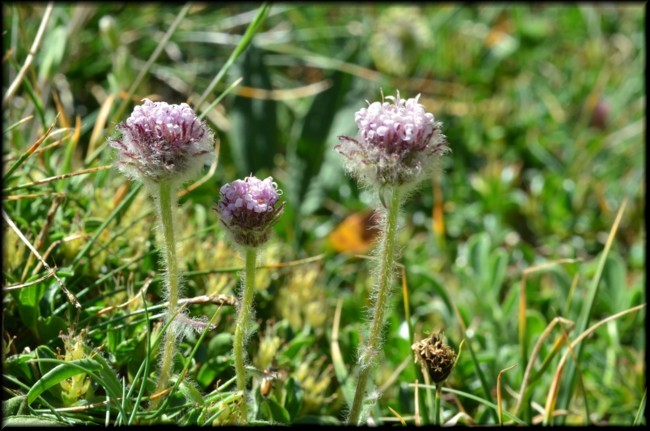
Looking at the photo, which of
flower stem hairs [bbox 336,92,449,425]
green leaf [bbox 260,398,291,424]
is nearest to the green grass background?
green leaf [bbox 260,398,291,424]

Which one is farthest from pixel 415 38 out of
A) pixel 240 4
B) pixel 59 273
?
pixel 59 273

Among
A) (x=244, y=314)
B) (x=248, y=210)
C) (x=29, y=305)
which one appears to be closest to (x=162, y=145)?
(x=248, y=210)

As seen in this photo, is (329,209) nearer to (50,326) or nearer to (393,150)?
(50,326)

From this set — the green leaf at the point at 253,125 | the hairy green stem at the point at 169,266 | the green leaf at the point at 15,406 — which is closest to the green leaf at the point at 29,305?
the green leaf at the point at 15,406

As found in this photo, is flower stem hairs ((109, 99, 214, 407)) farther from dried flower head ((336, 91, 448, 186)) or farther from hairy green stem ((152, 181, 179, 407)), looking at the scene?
dried flower head ((336, 91, 448, 186))

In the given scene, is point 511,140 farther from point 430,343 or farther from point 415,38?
point 430,343

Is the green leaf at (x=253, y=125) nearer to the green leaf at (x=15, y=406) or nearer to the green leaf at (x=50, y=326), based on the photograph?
the green leaf at (x=50, y=326)
